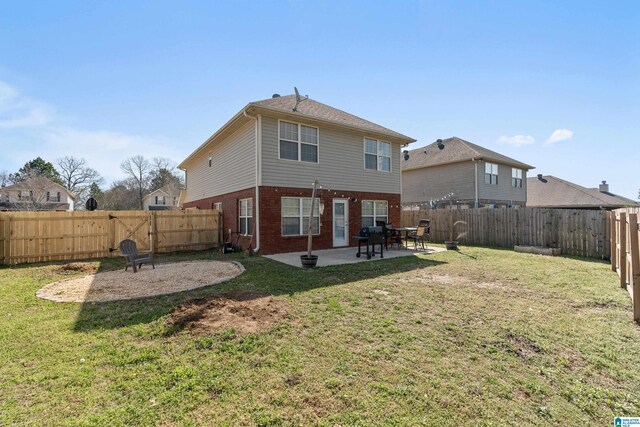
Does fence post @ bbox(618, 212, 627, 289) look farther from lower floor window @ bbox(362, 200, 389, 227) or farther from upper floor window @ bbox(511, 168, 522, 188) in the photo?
upper floor window @ bbox(511, 168, 522, 188)

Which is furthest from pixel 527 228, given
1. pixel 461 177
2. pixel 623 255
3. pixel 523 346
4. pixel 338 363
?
pixel 338 363

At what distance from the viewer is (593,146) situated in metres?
15.7

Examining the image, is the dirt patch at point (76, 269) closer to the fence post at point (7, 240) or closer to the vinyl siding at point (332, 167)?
the fence post at point (7, 240)

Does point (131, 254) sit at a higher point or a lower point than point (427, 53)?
lower

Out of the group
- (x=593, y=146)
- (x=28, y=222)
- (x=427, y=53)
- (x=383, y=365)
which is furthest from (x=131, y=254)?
(x=593, y=146)

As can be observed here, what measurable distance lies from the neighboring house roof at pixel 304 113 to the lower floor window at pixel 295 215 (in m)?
3.27

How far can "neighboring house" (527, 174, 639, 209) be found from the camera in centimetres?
2500

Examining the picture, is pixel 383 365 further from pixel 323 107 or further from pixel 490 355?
pixel 323 107

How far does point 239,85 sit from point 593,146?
18.7 meters

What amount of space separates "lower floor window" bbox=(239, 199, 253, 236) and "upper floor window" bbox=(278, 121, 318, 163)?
8.20ft

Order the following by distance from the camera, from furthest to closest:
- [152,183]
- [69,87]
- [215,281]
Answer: [152,183] < [69,87] < [215,281]

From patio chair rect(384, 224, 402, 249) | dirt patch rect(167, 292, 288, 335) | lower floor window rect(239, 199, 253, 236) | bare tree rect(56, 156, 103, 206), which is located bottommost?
dirt patch rect(167, 292, 288, 335)

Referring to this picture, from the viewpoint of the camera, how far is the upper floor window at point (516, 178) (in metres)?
23.6

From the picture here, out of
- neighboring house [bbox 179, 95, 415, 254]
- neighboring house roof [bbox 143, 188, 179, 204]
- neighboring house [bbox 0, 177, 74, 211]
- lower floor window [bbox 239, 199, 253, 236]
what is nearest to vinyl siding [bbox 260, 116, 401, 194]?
neighboring house [bbox 179, 95, 415, 254]
